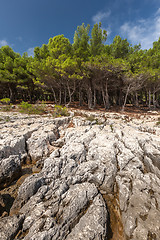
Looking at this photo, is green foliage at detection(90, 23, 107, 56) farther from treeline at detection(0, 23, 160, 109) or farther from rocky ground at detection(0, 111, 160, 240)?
rocky ground at detection(0, 111, 160, 240)

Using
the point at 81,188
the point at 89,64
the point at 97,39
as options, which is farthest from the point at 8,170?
the point at 97,39

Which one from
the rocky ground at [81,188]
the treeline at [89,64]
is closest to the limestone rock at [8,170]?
the rocky ground at [81,188]

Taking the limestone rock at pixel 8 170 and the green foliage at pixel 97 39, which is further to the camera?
the green foliage at pixel 97 39

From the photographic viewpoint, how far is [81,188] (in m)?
4.68

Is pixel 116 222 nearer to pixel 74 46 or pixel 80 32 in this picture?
pixel 74 46

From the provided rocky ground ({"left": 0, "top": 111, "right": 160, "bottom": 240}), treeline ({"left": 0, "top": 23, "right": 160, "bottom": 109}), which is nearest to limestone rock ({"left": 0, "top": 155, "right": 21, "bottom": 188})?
rocky ground ({"left": 0, "top": 111, "right": 160, "bottom": 240})

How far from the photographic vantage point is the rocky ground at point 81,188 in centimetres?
348

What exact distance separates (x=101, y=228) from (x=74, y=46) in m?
27.6

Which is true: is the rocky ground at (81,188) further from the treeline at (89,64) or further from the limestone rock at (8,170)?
the treeline at (89,64)

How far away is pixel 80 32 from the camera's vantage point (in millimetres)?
20797

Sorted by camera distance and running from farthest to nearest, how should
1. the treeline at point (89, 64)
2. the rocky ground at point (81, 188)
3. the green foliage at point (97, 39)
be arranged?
the green foliage at point (97, 39), the treeline at point (89, 64), the rocky ground at point (81, 188)

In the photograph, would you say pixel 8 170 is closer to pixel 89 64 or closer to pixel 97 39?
pixel 89 64

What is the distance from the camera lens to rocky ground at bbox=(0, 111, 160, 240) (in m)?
3.48

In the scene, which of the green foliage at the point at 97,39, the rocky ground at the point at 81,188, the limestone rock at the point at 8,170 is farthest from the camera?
the green foliage at the point at 97,39
